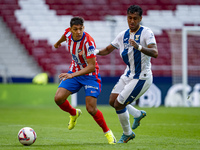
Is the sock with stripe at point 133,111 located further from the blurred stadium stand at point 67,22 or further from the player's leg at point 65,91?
the blurred stadium stand at point 67,22

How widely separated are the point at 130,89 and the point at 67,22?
54.6 feet

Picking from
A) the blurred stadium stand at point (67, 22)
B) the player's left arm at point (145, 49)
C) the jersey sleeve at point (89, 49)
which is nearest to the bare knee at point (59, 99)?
the jersey sleeve at point (89, 49)

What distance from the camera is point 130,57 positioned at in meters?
Answer: 6.44

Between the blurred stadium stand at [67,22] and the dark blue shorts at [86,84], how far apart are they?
1293cm

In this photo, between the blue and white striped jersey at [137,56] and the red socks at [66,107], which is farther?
the red socks at [66,107]

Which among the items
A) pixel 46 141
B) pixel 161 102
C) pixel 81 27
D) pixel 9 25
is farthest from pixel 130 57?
pixel 9 25

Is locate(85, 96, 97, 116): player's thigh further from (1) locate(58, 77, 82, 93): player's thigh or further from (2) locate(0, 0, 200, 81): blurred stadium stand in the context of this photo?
(2) locate(0, 0, 200, 81): blurred stadium stand

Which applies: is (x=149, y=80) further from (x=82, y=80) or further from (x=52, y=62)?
(x=52, y=62)

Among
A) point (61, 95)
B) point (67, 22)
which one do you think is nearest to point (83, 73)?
point (61, 95)

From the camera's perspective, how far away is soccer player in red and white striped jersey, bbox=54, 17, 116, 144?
649cm

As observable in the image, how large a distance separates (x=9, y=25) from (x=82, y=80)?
53.1ft

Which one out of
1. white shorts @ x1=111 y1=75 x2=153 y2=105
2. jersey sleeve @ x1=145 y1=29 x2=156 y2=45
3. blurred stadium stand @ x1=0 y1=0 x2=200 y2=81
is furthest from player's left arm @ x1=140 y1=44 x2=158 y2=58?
blurred stadium stand @ x1=0 y1=0 x2=200 y2=81

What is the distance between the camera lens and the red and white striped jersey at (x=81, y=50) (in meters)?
6.62

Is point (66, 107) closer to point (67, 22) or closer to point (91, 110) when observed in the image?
point (91, 110)
